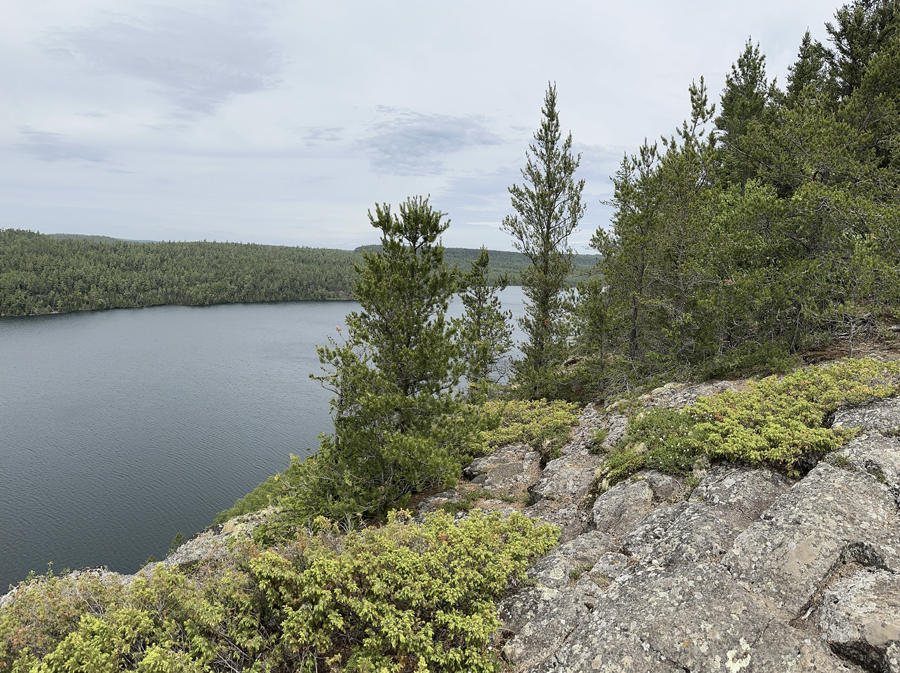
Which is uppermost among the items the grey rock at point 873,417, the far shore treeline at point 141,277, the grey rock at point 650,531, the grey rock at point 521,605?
the far shore treeline at point 141,277

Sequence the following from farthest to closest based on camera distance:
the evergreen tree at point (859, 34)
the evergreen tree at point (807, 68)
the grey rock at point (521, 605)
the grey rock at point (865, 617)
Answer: the evergreen tree at point (807, 68) < the evergreen tree at point (859, 34) < the grey rock at point (521, 605) < the grey rock at point (865, 617)

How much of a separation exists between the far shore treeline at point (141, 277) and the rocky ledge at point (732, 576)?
81.9m

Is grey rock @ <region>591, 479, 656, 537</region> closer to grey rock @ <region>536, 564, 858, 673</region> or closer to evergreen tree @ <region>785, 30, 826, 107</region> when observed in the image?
grey rock @ <region>536, 564, 858, 673</region>

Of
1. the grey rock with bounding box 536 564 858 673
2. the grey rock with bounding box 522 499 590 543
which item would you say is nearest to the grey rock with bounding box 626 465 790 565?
the grey rock with bounding box 536 564 858 673

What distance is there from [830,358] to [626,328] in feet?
23.3

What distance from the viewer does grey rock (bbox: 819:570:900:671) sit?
3371 mm

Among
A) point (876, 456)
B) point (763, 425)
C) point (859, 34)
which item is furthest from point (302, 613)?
point (859, 34)

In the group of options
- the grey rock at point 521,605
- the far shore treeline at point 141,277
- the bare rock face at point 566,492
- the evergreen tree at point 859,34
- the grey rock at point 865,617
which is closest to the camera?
the grey rock at point 865,617

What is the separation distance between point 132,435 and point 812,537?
42505mm

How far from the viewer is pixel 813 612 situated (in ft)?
12.8

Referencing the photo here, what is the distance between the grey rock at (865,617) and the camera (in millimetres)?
3371

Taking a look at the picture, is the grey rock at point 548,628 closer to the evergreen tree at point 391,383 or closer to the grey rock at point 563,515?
the grey rock at point 563,515

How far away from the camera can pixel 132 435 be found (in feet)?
116

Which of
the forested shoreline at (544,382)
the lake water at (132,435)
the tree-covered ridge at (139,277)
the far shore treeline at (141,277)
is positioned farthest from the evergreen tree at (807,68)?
the tree-covered ridge at (139,277)
